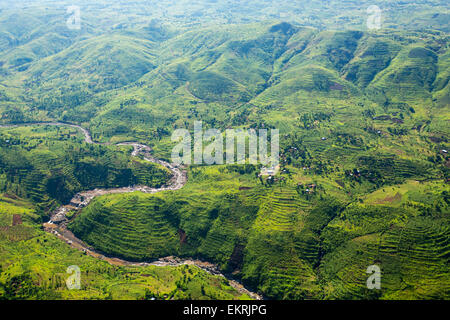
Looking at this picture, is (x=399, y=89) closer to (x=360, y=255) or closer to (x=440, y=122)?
(x=440, y=122)

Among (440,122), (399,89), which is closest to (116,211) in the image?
(440,122)

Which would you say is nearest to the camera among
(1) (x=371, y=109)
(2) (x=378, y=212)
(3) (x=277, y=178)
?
(2) (x=378, y=212)

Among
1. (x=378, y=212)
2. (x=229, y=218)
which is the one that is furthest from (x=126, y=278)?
(x=378, y=212)

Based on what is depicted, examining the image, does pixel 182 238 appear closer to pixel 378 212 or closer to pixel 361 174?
pixel 378 212

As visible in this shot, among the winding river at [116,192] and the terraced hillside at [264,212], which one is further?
the winding river at [116,192]

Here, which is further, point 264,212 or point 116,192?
point 116,192

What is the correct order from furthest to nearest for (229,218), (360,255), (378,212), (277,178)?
(277,178) < (229,218) < (378,212) < (360,255)

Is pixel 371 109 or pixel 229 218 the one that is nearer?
pixel 229 218

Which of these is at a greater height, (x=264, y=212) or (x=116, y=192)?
(x=116, y=192)

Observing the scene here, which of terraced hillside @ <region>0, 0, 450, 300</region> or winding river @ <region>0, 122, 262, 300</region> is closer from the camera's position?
terraced hillside @ <region>0, 0, 450, 300</region>

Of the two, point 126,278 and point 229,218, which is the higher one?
point 229,218

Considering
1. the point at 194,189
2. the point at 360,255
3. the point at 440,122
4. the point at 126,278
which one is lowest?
the point at 126,278
